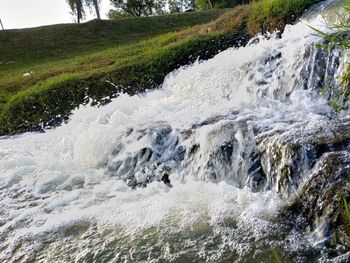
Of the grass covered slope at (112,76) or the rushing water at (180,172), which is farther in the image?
the grass covered slope at (112,76)

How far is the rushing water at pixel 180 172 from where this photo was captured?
4855 millimetres

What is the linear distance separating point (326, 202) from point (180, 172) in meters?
3.46

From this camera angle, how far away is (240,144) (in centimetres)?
654

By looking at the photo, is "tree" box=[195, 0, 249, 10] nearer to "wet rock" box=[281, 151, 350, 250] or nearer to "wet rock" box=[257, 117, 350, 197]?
"wet rock" box=[257, 117, 350, 197]

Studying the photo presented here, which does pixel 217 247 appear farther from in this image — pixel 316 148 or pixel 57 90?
pixel 57 90

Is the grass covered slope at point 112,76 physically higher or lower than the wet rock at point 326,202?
higher

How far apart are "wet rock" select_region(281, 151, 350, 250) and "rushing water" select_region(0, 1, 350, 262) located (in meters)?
0.23

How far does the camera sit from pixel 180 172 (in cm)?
745

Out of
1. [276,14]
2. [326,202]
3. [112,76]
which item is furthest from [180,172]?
[112,76]

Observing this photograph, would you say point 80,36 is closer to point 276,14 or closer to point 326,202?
point 276,14

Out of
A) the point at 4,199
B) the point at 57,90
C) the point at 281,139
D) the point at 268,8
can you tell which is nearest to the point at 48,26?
the point at 57,90

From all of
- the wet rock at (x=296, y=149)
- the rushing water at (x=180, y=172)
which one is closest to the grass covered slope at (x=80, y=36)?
the rushing water at (x=180, y=172)

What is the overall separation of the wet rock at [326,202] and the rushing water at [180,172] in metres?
0.23

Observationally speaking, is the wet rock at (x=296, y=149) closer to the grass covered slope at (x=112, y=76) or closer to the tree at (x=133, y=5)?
the grass covered slope at (x=112, y=76)
